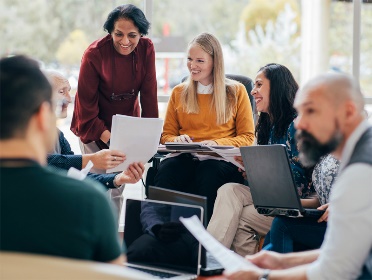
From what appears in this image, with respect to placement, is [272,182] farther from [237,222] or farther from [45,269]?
[45,269]

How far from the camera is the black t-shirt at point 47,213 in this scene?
149 cm

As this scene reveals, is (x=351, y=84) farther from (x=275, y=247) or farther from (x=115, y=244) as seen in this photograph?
(x=275, y=247)

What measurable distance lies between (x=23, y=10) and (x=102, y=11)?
Answer: 596mm

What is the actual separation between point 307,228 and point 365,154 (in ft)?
4.24

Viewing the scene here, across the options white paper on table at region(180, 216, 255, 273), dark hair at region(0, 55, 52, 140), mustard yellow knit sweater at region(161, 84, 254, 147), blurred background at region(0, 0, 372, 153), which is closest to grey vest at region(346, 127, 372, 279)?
white paper on table at region(180, 216, 255, 273)

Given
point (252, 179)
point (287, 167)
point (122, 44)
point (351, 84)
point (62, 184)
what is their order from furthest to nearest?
1. point (122, 44)
2. point (252, 179)
3. point (287, 167)
4. point (351, 84)
5. point (62, 184)

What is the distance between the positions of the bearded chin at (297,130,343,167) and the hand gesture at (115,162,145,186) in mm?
1454

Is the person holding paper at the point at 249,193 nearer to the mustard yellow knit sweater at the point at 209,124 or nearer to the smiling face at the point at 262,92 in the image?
the smiling face at the point at 262,92

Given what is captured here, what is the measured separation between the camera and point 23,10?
17.5ft

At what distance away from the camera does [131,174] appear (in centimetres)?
345

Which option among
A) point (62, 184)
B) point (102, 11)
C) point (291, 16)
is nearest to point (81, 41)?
point (102, 11)

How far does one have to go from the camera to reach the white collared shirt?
184 centimetres

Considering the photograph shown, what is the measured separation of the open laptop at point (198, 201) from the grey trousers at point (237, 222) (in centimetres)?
67

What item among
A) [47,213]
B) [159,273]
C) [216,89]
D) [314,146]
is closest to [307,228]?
[159,273]
